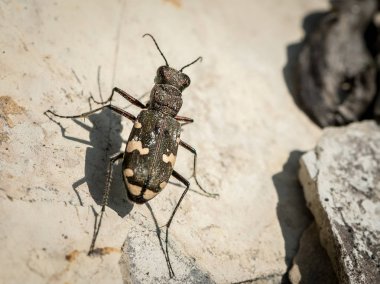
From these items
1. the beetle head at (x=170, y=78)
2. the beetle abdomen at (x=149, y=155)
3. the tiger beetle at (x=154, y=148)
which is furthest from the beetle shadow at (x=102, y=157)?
the beetle head at (x=170, y=78)

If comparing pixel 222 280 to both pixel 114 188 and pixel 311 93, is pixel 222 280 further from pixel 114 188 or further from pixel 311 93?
pixel 311 93

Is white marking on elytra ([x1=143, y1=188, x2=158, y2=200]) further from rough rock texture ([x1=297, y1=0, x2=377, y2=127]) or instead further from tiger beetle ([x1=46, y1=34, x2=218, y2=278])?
rough rock texture ([x1=297, y1=0, x2=377, y2=127])

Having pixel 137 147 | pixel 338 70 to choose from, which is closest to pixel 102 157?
pixel 137 147

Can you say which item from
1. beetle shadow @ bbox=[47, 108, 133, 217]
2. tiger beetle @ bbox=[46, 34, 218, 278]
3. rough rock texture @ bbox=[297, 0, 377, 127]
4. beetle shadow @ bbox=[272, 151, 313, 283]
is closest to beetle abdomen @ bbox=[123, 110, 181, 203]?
tiger beetle @ bbox=[46, 34, 218, 278]

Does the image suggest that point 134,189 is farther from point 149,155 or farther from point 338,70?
point 338,70

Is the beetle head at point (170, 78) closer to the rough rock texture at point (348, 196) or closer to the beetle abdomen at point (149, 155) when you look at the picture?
the beetle abdomen at point (149, 155)

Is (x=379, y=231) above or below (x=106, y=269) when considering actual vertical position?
above

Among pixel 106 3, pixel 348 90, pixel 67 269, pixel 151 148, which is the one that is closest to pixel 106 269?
pixel 67 269
